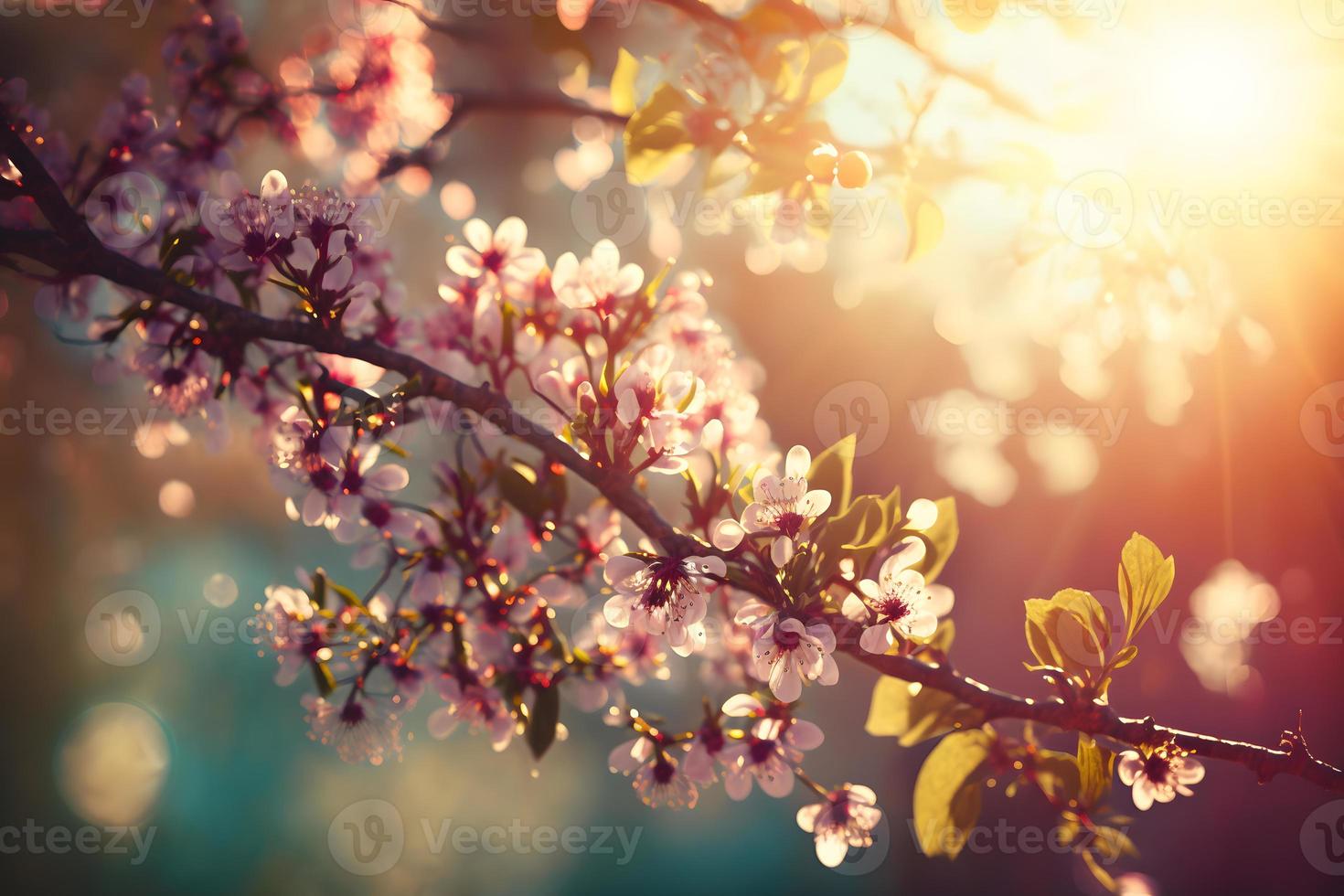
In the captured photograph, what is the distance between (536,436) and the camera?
849mm

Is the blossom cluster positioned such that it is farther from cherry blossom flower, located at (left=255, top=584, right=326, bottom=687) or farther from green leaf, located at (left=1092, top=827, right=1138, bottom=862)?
green leaf, located at (left=1092, top=827, right=1138, bottom=862)

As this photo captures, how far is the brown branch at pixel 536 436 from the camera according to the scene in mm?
786

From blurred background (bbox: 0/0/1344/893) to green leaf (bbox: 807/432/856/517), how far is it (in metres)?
0.47

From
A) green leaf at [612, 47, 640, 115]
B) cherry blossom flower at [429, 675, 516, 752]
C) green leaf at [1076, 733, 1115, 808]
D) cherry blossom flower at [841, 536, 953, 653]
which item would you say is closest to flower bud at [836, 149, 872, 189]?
green leaf at [612, 47, 640, 115]

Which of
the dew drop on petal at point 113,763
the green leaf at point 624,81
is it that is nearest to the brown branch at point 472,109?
the green leaf at point 624,81

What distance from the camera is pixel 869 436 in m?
3.04

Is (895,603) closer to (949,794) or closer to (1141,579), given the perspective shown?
(1141,579)

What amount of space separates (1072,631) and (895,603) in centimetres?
21

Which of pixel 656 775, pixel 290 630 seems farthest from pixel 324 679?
pixel 656 775

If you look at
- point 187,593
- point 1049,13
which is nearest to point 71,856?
point 187,593

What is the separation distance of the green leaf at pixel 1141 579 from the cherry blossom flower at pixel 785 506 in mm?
329

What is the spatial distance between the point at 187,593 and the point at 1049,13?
5.35m

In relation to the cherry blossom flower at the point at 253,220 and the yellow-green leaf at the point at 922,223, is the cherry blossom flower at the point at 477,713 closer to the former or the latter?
the cherry blossom flower at the point at 253,220

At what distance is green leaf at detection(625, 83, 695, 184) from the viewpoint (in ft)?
3.37
